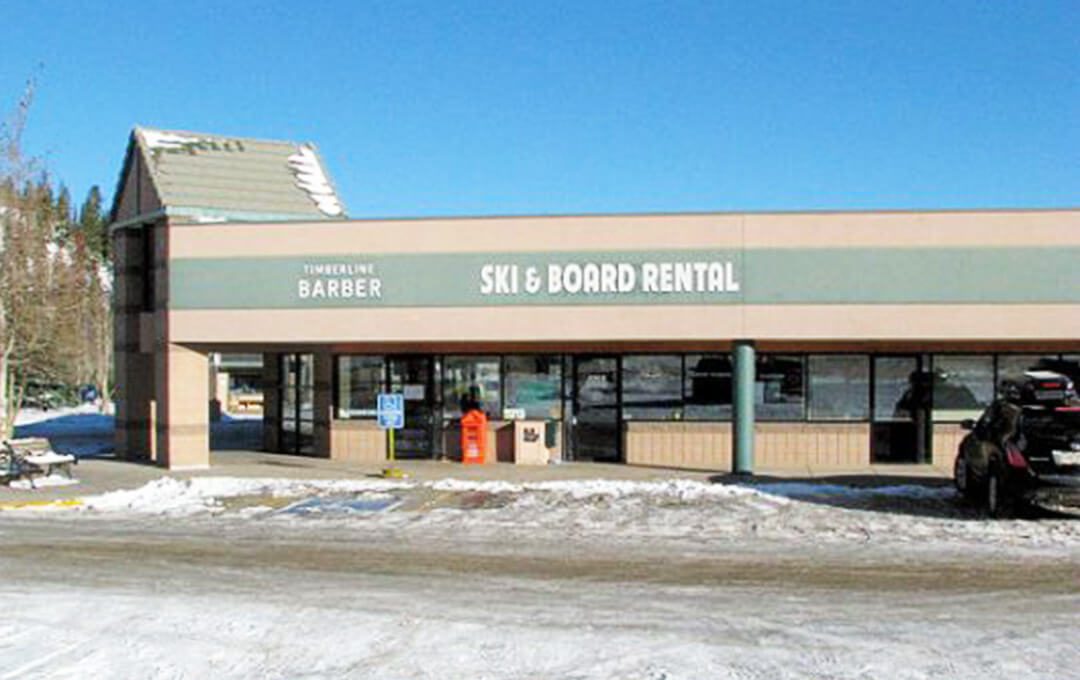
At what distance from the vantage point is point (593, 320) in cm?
2017

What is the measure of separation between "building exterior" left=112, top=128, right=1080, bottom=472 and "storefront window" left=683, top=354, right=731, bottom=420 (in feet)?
0.15

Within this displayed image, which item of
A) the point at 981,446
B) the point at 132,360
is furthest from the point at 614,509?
the point at 132,360

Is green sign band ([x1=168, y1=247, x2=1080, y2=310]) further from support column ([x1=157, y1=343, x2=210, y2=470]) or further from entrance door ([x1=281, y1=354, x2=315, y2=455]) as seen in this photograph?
entrance door ([x1=281, y1=354, x2=315, y2=455])

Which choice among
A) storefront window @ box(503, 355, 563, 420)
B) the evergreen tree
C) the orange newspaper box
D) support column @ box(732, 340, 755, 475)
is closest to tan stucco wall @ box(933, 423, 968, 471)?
support column @ box(732, 340, 755, 475)

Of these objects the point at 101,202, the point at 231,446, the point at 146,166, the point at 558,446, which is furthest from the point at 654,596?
the point at 101,202

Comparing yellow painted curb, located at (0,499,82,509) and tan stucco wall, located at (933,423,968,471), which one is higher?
tan stucco wall, located at (933,423,968,471)

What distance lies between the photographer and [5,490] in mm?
18953

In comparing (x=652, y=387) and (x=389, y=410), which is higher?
(x=652, y=387)

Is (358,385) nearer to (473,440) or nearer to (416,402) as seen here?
(416,402)

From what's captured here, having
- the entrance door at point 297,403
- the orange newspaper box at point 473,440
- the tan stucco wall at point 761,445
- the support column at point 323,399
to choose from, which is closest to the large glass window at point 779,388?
the tan stucco wall at point 761,445

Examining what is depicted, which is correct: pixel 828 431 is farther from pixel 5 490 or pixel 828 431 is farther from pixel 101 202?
pixel 101 202

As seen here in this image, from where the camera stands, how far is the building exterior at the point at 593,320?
1948 centimetres

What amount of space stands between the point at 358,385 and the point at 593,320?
6.37 m

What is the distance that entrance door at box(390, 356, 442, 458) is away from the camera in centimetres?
2352
